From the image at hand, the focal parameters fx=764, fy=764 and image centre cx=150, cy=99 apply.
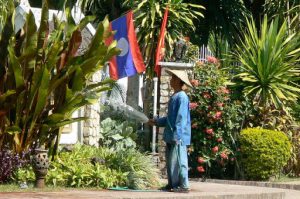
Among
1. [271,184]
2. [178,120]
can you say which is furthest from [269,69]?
[178,120]

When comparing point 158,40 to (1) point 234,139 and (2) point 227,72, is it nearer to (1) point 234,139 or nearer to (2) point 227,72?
(2) point 227,72

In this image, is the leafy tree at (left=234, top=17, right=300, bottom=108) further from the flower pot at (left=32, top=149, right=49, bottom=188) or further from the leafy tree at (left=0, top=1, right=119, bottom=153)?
the flower pot at (left=32, top=149, right=49, bottom=188)

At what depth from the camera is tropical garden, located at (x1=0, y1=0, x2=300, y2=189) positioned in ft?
37.2

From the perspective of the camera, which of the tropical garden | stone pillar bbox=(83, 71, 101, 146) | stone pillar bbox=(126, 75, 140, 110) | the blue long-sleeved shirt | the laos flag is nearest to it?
the blue long-sleeved shirt

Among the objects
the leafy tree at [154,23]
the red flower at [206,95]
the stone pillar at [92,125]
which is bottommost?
the stone pillar at [92,125]

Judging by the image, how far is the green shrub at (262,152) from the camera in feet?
51.5

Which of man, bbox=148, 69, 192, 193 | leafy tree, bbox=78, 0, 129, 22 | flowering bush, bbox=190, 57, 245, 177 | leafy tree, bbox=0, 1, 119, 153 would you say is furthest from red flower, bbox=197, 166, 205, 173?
leafy tree, bbox=78, 0, 129, 22

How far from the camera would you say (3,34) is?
11453 millimetres

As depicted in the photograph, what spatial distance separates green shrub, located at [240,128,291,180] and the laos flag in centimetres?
274

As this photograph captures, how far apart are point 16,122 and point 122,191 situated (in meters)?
2.10

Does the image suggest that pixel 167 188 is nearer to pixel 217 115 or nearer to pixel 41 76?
pixel 41 76

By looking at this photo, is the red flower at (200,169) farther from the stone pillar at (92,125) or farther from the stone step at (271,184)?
the stone pillar at (92,125)

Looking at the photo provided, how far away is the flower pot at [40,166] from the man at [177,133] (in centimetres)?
159

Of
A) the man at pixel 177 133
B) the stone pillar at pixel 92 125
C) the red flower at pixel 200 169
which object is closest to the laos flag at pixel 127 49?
the stone pillar at pixel 92 125
